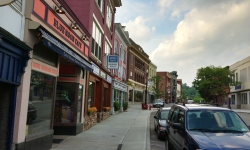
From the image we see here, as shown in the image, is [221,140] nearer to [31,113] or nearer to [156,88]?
[31,113]

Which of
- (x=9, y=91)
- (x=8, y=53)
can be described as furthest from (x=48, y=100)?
(x=8, y=53)

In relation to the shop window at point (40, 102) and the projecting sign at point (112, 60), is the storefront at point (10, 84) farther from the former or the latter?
the projecting sign at point (112, 60)

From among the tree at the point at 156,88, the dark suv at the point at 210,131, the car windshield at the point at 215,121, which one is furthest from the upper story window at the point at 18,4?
the tree at the point at 156,88

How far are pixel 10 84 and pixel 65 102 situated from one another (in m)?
5.72

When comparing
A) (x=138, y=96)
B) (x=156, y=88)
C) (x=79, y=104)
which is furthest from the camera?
(x=138, y=96)

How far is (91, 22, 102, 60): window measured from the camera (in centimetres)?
1606

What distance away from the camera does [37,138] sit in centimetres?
757

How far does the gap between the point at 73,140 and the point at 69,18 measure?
5198 mm

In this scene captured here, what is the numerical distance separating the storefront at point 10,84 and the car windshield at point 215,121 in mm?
4529

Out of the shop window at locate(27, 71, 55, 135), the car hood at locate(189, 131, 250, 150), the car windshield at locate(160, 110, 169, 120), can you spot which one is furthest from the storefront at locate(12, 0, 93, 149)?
the car hood at locate(189, 131, 250, 150)

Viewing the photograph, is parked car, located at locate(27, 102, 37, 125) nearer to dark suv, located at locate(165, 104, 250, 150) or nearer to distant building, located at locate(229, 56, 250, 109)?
dark suv, located at locate(165, 104, 250, 150)

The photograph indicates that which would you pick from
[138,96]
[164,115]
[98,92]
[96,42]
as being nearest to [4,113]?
[164,115]

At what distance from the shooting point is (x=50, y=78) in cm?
864

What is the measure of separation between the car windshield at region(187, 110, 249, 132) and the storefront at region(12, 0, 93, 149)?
4.31 meters
